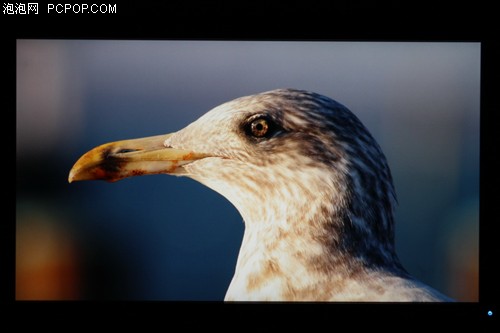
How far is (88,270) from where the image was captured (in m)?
2.45

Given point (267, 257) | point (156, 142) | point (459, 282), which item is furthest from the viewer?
point (459, 282)

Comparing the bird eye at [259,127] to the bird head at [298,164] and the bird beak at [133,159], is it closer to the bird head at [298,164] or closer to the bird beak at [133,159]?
the bird head at [298,164]

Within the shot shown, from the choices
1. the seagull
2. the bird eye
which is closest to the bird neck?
the seagull

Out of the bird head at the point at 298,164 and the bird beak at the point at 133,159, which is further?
the bird beak at the point at 133,159

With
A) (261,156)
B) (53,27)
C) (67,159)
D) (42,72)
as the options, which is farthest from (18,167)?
(261,156)

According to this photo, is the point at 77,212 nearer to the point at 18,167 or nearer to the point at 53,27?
the point at 18,167

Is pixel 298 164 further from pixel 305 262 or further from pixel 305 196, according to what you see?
pixel 305 262

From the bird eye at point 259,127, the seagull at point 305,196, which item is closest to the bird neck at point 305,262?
the seagull at point 305,196

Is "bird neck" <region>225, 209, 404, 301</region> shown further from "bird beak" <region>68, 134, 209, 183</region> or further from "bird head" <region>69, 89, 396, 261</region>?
"bird beak" <region>68, 134, 209, 183</region>

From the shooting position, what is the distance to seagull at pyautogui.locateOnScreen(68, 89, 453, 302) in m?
1.95

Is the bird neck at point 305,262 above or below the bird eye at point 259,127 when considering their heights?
below

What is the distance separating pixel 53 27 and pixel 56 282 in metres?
1.14

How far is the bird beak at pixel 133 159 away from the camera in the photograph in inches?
81.5

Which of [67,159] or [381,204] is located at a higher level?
[67,159]
